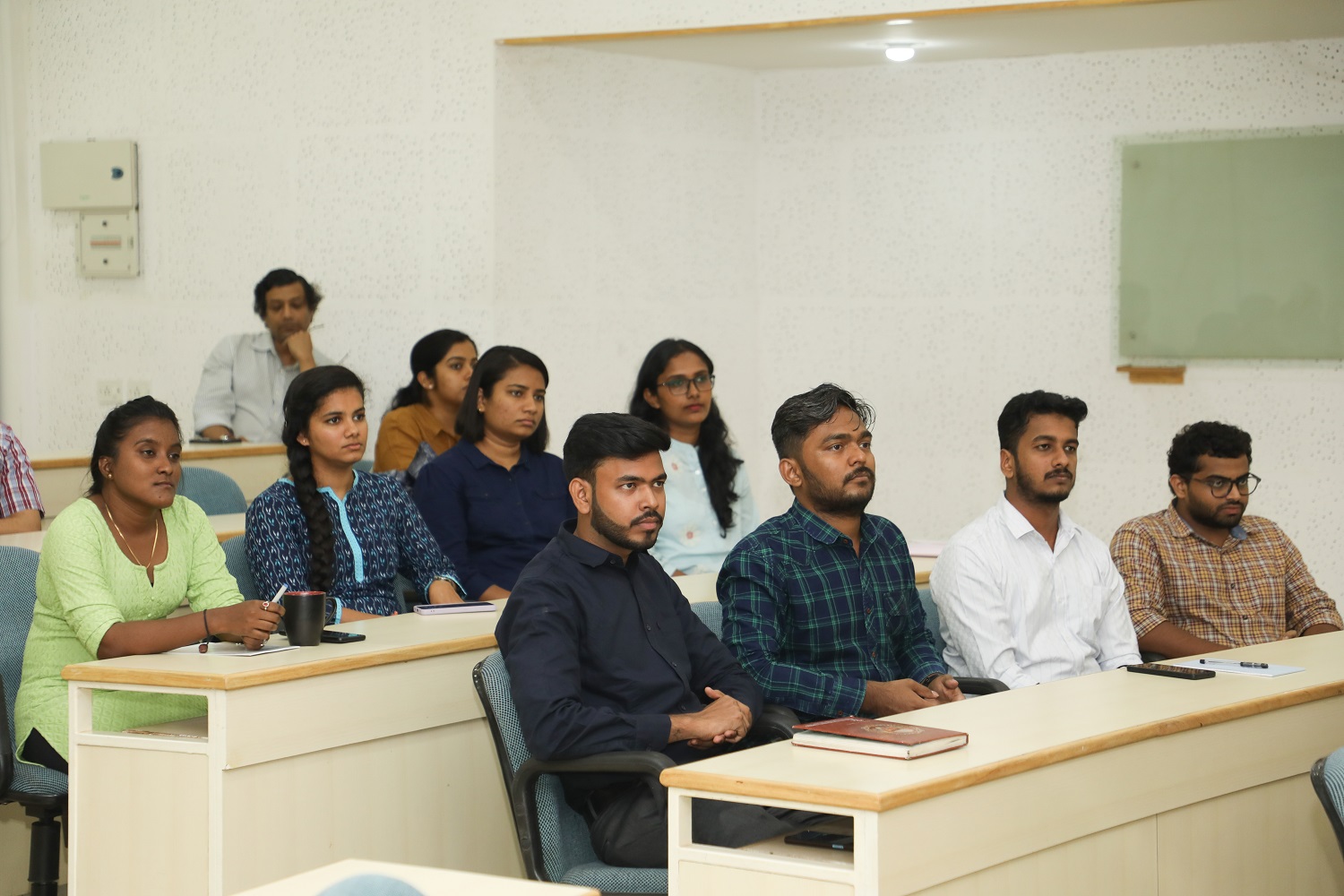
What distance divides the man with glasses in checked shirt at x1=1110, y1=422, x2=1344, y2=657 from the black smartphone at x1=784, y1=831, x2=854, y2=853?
6.53ft

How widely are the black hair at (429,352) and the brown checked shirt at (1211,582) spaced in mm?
2398

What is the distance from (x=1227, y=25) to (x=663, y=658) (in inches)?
145

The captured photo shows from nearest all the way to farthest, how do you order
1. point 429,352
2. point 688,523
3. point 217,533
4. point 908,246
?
point 217,533
point 688,523
point 429,352
point 908,246

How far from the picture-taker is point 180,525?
3.40 meters

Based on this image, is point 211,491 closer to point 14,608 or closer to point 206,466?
point 206,466

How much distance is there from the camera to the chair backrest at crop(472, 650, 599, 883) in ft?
8.73

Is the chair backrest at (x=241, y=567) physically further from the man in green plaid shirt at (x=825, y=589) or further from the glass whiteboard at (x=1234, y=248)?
the glass whiteboard at (x=1234, y=248)

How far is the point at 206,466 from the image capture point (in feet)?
18.4

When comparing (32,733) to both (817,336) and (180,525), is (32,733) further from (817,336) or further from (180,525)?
(817,336)

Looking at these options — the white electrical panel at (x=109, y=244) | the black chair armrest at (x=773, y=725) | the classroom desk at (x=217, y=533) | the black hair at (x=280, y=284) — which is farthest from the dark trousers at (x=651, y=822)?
the white electrical panel at (x=109, y=244)

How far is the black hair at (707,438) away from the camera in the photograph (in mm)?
4641

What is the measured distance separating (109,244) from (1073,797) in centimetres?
522

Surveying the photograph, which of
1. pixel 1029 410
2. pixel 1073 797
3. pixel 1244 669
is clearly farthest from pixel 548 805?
pixel 1029 410

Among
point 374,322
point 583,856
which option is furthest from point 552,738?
point 374,322
